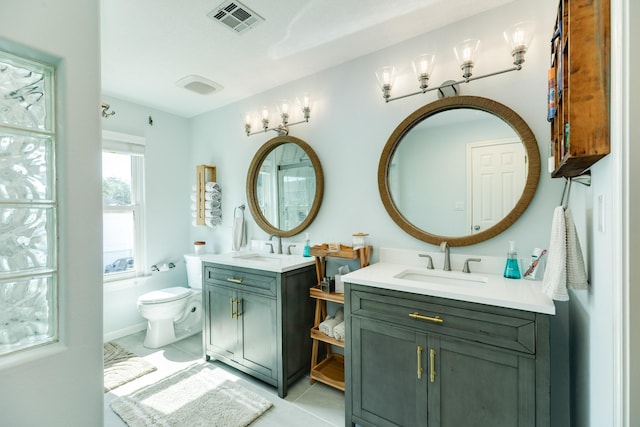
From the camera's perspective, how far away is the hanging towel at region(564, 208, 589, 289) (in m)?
1.12

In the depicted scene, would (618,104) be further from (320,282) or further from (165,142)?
(165,142)

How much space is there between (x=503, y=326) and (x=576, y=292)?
48 centimetres

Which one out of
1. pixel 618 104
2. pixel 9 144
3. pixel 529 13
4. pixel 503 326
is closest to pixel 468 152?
pixel 529 13

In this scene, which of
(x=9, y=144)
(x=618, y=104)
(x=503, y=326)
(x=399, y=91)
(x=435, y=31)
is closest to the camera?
(x=618, y=104)

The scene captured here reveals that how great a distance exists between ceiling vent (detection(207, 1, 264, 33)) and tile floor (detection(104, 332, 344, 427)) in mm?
2470

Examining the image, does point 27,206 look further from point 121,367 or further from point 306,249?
point 121,367

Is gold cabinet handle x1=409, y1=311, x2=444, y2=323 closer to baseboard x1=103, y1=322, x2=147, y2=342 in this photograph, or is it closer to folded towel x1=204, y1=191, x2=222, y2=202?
folded towel x1=204, y1=191, x2=222, y2=202

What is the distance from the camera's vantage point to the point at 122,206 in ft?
10.0

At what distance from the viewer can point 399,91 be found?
6.72 feet

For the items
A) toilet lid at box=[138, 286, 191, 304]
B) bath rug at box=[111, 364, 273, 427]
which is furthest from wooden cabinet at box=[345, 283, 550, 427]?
toilet lid at box=[138, 286, 191, 304]

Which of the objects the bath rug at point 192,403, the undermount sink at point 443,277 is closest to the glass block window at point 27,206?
the bath rug at point 192,403

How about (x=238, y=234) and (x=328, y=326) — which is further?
(x=238, y=234)

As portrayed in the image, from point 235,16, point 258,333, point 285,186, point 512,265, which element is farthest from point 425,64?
point 258,333

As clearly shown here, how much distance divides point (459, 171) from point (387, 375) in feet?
4.24
